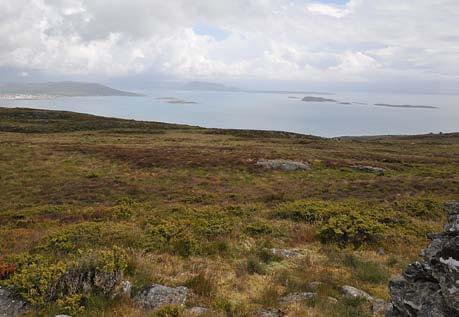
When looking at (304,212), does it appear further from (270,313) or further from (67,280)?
(67,280)

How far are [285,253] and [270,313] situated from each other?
4773 millimetres

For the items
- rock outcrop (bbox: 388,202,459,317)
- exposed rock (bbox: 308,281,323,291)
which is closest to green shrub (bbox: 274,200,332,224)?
exposed rock (bbox: 308,281,323,291)

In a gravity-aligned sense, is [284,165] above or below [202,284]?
above

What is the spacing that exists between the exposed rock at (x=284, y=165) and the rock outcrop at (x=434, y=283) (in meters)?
33.8

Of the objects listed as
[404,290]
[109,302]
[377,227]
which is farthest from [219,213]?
[404,290]

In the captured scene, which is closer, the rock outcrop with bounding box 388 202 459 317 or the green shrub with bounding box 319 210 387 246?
the rock outcrop with bounding box 388 202 459 317

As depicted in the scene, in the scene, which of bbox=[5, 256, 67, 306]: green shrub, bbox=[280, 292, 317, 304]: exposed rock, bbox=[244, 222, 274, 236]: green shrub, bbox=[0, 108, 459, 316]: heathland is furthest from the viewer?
bbox=[244, 222, 274, 236]: green shrub

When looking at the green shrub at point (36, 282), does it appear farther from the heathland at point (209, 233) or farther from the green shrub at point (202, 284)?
the green shrub at point (202, 284)

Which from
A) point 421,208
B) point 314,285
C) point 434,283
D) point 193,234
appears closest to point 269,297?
point 314,285

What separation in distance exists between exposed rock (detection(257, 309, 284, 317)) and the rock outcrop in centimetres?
217

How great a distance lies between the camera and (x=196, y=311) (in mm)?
7867

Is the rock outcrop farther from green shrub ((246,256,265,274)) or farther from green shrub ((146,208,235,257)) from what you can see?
green shrub ((146,208,235,257))

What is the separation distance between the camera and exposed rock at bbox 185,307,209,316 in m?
7.70

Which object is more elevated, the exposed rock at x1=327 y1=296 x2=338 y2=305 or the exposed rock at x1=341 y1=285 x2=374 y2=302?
the exposed rock at x1=327 y1=296 x2=338 y2=305
